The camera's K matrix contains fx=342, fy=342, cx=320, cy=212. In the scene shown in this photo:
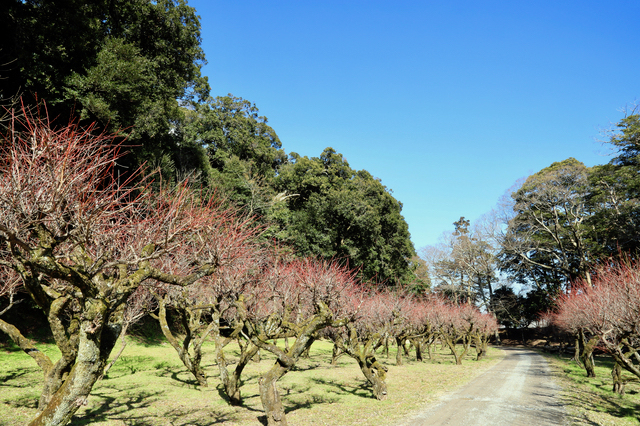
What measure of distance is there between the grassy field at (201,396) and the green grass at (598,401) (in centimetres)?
409

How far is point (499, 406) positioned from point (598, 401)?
4376 mm

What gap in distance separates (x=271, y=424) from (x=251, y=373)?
27.5 feet

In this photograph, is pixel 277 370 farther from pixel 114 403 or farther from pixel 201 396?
pixel 114 403

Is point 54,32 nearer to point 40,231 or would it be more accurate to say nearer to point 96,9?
point 96,9

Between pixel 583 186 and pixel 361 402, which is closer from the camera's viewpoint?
pixel 361 402

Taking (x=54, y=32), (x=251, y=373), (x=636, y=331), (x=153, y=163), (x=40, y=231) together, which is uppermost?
(x=54, y=32)

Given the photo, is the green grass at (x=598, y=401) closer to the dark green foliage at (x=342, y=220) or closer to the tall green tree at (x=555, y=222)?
the tall green tree at (x=555, y=222)

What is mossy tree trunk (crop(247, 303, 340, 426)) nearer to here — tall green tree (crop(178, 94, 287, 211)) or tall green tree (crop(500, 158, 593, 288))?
tall green tree (crop(178, 94, 287, 211))

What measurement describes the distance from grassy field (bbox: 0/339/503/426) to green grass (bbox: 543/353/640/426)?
4087 mm

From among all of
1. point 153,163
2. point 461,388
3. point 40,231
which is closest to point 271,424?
point 40,231

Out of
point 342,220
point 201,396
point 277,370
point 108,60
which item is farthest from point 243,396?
point 342,220

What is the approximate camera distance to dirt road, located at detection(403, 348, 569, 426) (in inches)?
359

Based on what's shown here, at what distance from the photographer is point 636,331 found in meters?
10.5

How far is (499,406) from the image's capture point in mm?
10867
